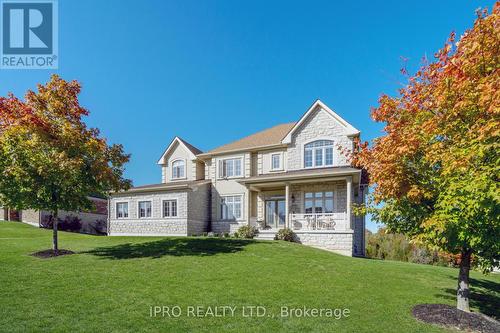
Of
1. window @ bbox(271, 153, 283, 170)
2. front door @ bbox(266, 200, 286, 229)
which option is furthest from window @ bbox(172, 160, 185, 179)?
front door @ bbox(266, 200, 286, 229)

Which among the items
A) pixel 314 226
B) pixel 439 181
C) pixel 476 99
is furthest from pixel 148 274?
pixel 314 226

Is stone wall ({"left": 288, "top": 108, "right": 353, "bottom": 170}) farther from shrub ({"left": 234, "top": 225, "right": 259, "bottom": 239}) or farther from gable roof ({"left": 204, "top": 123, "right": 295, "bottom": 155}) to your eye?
shrub ({"left": 234, "top": 225, "right": 259, "bottom": 239})

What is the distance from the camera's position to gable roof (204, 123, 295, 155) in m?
24.8

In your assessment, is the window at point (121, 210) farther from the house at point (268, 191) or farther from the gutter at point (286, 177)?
the gutter at point (286, 177)

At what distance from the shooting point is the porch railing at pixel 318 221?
20.0m

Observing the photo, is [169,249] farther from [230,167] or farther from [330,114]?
[330,114]

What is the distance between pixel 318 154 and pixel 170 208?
11941 millimetres

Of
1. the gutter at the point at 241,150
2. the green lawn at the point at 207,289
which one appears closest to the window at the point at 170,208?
the gutter at the point at 241,150

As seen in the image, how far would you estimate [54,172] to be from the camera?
13.6 meters

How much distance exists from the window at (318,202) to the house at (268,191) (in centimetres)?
7

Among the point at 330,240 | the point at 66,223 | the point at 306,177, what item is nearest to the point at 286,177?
the point at 306,177

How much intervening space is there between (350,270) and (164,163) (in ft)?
69.0

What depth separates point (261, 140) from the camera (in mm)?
25750

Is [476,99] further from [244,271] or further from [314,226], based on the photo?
[314,226]
